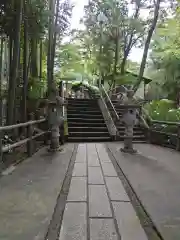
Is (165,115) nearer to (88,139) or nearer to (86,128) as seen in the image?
(86,128)

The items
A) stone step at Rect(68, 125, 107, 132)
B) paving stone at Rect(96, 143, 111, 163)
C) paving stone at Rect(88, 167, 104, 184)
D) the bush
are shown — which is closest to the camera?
paving stone at Rect(88, 167, 104, 184)

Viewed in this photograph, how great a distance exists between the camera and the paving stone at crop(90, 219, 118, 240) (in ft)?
8.32

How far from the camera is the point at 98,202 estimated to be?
3.47m

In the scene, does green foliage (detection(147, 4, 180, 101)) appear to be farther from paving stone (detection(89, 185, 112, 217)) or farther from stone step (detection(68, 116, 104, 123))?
paving stone (detection(89, 185, 112, 217))

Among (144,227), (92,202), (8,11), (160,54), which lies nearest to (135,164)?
(92,202)

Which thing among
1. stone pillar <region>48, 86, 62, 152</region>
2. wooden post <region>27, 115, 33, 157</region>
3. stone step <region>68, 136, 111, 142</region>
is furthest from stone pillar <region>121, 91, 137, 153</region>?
stone step <region>68, 136, 111, 142</region>

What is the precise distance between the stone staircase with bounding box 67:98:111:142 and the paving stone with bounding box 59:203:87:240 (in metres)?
6.71

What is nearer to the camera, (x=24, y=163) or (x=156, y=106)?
(x=24, y=163)

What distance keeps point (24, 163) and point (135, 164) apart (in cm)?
208

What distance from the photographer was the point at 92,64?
22188mm

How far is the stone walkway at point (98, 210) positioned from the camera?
2.62 metres

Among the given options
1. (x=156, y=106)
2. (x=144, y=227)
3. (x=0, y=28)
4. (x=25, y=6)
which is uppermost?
(x=25, y=6)

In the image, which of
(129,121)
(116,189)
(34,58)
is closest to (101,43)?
(34,58)

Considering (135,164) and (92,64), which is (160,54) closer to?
(92,64)
